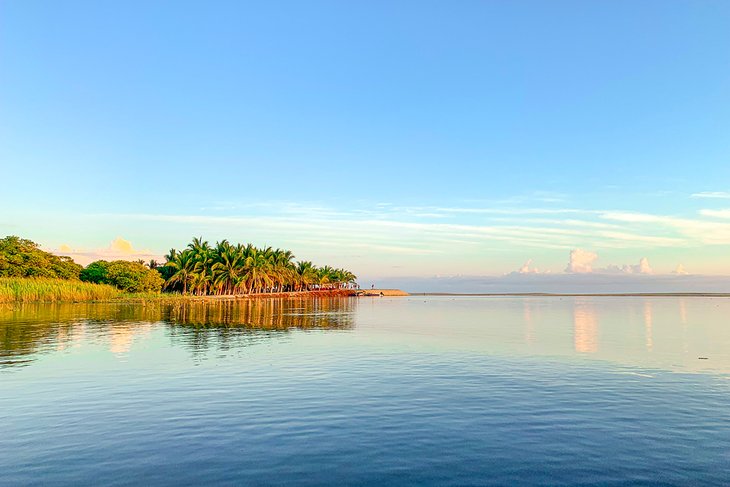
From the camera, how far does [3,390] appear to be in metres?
19.2

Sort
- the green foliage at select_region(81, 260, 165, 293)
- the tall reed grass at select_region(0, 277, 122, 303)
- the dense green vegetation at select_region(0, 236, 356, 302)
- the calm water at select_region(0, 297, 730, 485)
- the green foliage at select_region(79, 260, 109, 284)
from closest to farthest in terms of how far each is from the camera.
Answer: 1. the calm water at select_region(0, 297, 730, 485)
2. the tall reed grass at select_region(0, 277, 122, 303)
3. the dense green vegetation at select_region(0, 236, 356, 302)
4. the green foliage at select_region(81, 260, 165, 293)
5. the green foliage at select_region(79, 260, 109, 284)

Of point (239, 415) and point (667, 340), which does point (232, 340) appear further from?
point (667, 340)

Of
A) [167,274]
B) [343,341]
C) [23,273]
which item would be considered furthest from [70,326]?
[167,274]

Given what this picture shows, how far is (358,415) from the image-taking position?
16172 millimetres

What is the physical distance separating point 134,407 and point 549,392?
1573 cm

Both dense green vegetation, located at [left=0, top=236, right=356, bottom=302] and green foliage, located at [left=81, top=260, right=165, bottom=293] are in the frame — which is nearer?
dense green vegetation, located at [left=0, top=236, right=356, bottom=302]

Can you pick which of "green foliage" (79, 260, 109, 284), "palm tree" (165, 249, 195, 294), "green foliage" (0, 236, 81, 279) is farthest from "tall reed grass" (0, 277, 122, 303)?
"palm tree" (165, 249, 195, 294)

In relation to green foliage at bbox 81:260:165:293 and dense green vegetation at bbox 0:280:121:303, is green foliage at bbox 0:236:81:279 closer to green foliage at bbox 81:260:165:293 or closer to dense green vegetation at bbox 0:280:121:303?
green foliage at bbox 81:260:165:293

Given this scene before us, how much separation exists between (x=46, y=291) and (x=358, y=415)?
8599 cm

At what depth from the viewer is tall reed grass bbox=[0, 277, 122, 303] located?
77.5m

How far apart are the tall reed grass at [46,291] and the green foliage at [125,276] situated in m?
12.6

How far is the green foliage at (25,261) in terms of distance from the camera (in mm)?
102500

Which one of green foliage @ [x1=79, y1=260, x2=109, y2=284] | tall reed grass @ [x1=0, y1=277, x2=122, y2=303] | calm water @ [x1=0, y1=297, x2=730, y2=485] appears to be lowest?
calm water @ [x1=0, y1=297, x2=730, y2=485]

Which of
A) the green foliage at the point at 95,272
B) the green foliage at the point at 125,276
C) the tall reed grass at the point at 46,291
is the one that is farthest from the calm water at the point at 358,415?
the green foliage at the point at 95,272
